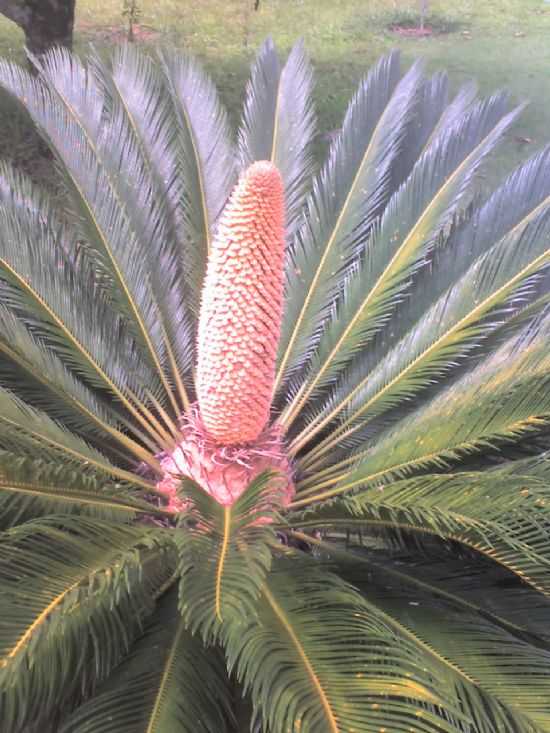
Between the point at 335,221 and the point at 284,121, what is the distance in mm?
394

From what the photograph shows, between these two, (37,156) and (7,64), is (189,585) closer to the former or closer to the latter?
(7,64)

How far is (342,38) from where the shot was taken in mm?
2146

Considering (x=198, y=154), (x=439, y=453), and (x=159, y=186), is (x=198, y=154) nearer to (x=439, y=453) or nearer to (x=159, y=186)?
(x=159, y=186)

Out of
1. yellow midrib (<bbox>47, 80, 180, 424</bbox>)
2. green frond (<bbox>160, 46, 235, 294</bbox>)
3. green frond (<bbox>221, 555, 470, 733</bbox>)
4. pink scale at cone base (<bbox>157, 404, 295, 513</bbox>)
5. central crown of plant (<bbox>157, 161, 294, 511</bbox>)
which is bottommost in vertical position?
green frond (<bbox>221, 555, 470, 733</bbox>)

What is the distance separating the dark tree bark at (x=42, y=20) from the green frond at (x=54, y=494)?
4.64ft

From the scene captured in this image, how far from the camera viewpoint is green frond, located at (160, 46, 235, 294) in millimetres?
1858

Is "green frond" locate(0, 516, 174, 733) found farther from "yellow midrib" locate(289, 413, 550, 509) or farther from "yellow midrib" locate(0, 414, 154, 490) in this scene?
"yellow midrib" locate(289, 413, 550, 509)

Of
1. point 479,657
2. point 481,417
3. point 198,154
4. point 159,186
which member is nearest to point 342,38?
point 198,154

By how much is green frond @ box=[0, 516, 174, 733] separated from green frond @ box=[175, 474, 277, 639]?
74 millimetres

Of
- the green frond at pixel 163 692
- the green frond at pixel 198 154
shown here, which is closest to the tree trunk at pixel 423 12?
the green frond at pixel 198 154

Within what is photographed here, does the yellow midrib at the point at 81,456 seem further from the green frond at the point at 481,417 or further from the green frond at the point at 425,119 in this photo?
the green frond at the point at 425,119

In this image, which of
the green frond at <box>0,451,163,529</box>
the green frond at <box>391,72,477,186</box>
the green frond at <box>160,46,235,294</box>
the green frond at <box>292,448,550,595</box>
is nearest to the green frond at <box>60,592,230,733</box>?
the green frond at <box>0,451,163,529</box>

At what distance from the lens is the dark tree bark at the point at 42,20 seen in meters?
2.02

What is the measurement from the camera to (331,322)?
175cm
